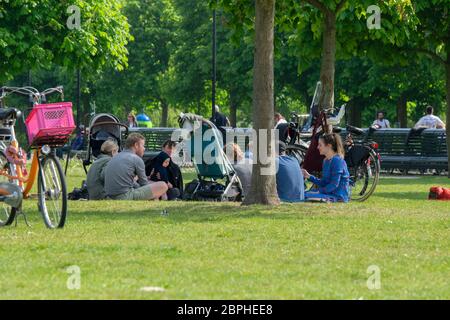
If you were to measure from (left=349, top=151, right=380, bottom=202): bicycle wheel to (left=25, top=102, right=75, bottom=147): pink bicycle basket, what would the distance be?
7.12 meters

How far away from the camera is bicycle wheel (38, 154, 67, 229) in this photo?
13558mm

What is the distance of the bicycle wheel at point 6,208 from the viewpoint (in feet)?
46.5

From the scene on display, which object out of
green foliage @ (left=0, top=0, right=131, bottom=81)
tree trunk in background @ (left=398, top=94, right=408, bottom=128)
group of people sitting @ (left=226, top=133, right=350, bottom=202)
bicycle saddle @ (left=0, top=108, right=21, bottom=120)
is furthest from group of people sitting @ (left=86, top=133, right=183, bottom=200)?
tree trunk in background @ (left=398, top=94, right=408, bottom=128)

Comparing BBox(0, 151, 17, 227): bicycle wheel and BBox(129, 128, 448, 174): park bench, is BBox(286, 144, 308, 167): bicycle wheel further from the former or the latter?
BBox(129, 128, 448, 174): park bench

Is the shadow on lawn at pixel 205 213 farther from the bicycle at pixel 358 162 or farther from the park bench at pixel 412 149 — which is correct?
the park bench at pixel 412 149

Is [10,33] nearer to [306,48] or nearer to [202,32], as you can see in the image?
[306,48]

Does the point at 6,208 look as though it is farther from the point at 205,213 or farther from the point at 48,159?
the point at 205,213

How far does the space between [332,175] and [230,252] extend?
23.0 ft

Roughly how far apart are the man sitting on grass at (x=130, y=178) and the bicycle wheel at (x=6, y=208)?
12.7 feet

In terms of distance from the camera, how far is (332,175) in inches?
722

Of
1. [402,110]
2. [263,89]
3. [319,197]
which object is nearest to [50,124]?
[263,89]

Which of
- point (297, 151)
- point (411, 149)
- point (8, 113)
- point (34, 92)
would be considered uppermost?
point (34, 92)

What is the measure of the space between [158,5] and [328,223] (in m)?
61.9
